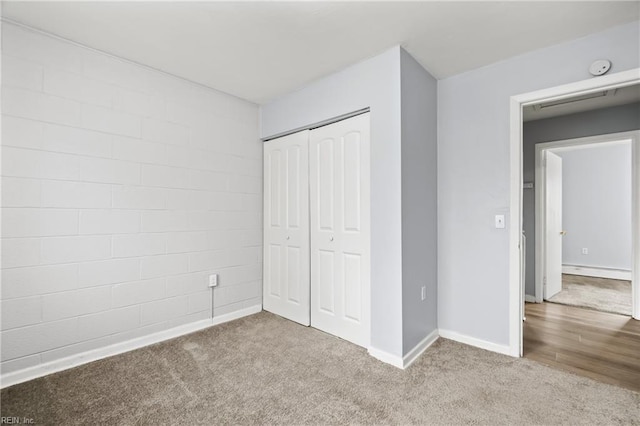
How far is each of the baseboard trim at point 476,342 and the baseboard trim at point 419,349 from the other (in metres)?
0.10

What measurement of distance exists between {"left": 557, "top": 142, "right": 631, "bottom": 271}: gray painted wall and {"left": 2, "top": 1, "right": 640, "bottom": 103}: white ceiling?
4.62 meters

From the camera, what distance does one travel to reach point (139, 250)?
2682 millimetres

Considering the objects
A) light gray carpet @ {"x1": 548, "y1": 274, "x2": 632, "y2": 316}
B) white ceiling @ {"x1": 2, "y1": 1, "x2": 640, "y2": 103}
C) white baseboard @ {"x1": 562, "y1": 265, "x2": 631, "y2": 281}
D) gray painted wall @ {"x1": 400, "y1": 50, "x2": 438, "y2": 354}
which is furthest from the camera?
white baseboard @ {"x1": 562, "y1": 265, "x2": 631, "y2": 281}

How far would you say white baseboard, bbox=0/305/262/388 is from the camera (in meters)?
2.11

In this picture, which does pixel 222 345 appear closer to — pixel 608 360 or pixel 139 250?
pixel 139 250

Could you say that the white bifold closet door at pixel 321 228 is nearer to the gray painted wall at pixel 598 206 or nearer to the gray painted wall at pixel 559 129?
the gray painted wall at pixel 559 129

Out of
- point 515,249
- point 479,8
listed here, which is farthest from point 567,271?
point 479,8

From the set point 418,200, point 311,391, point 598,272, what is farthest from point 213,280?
point 598,272

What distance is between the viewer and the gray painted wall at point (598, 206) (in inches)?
215

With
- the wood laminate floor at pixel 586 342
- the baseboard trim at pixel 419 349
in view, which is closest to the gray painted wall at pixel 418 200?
the baseboard trim at pixel 419 349

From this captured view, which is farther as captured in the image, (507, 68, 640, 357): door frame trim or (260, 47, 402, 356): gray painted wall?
(507, 68, 640, 357): door frame trim

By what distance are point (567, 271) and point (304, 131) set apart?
6.01 m

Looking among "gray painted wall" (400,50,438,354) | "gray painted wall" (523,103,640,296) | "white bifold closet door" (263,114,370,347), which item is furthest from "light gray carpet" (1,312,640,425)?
"gray painted wall" (523,103,640,296)

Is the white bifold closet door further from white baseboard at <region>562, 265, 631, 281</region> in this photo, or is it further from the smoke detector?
white baseboard at <region>562, 265, 631, 281</region>
